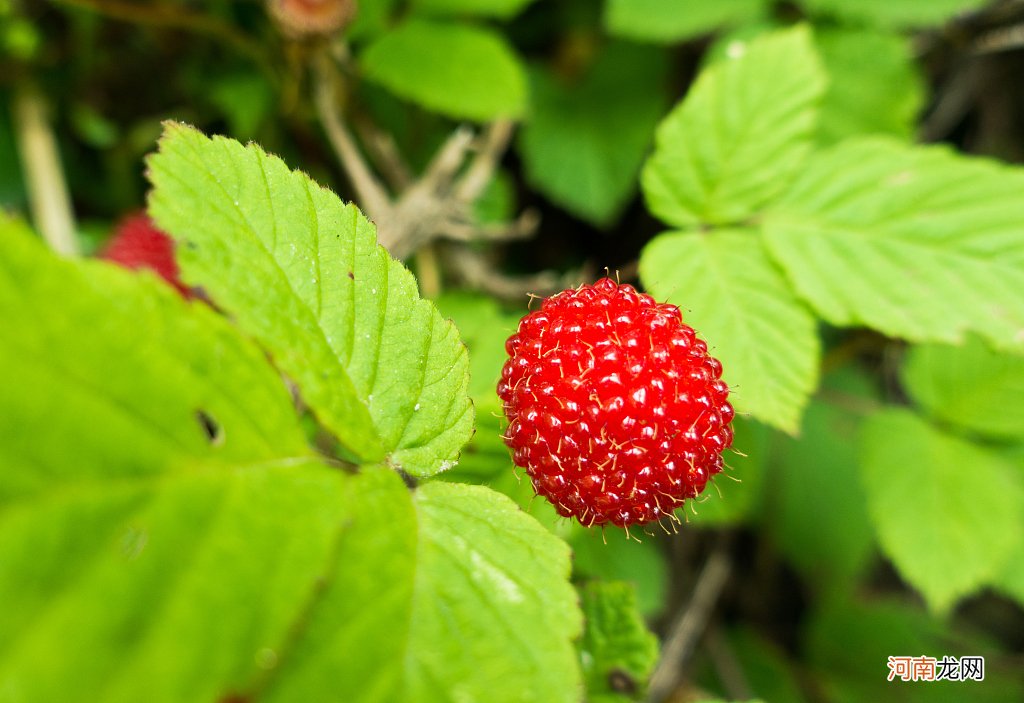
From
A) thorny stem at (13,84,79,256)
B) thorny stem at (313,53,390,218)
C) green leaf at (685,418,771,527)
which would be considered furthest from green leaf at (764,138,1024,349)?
thorny stem at (13,84,79,256)

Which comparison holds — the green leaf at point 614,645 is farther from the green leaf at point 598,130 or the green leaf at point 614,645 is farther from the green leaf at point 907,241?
the green leaf at point 598,130

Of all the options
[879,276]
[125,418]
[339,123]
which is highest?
[125,418]

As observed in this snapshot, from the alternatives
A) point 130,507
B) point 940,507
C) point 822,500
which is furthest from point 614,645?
point 822,500

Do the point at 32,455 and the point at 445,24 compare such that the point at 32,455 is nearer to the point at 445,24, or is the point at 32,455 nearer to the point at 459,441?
the point at 459,441

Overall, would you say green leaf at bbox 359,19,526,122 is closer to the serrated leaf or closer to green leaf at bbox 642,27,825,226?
green leaf at bbox 642,27,825,226

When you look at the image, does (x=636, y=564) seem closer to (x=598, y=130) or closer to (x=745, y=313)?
(x=745, y=313)

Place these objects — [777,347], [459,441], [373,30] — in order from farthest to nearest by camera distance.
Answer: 1. [373,30]
2. [777,347]
3. [459,441]

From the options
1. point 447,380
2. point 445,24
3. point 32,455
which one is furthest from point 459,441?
point 445,24
